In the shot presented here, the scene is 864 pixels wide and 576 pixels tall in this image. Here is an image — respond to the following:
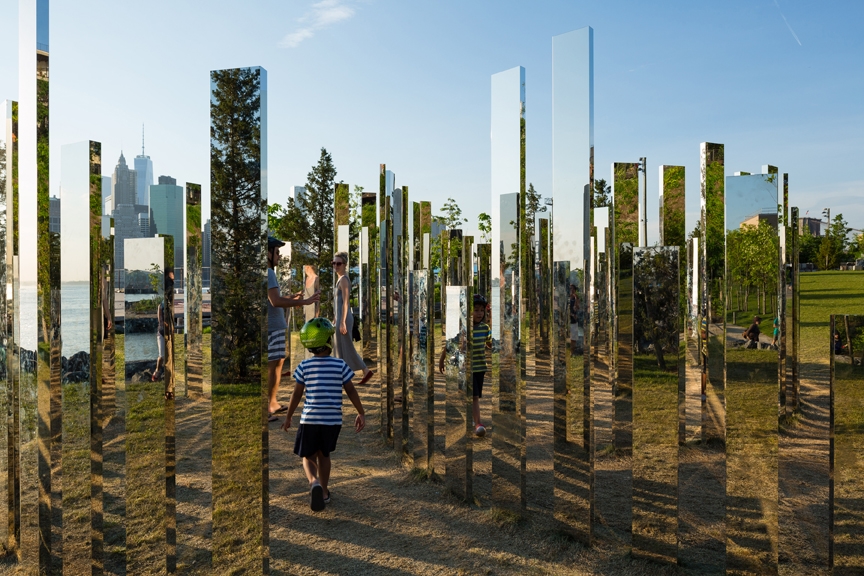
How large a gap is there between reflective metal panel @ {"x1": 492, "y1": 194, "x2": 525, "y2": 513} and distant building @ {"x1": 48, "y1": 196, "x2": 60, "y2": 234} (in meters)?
2.41

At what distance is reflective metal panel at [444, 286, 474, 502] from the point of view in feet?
14.4

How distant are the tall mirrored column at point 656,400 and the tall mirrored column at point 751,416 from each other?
0.28 metres

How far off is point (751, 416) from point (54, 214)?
360cm

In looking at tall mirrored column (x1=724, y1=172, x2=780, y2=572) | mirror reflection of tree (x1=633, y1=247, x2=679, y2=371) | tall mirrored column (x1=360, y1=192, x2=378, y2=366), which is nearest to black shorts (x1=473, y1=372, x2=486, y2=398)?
tall mirrored column (x1=360, y1=192, x2=378, y2=366)

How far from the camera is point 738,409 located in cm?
323

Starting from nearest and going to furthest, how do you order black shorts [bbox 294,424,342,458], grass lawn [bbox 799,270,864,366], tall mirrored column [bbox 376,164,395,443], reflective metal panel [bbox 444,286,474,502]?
1. reflective metal panel [bbox 444,286,474,502]
2. black shorts [bbox 294,424,342,458]
3. tall mirrored column [bbox 376,164,395,443]
4. grass lawn [bbox 799,270,864,366]

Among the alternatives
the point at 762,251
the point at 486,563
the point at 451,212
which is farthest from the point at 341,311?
the point at 451,212

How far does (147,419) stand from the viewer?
3.18 meters

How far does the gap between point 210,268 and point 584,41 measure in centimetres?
232

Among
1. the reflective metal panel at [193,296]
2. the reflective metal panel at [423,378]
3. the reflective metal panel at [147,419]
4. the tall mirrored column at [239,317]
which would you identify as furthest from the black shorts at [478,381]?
the reflective metal panel at [147,419]

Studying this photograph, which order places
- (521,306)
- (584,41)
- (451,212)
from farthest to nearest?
1. (451,212)
2. (521,306)
3. (584,41)

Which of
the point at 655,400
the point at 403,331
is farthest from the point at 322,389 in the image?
the point at 655,400

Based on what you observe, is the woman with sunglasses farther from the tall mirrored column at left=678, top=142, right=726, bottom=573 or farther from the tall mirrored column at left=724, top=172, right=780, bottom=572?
the tall mirrored column at left=724, top=172, right=780, bottom=572

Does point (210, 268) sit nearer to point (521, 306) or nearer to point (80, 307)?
point (80, 307)
